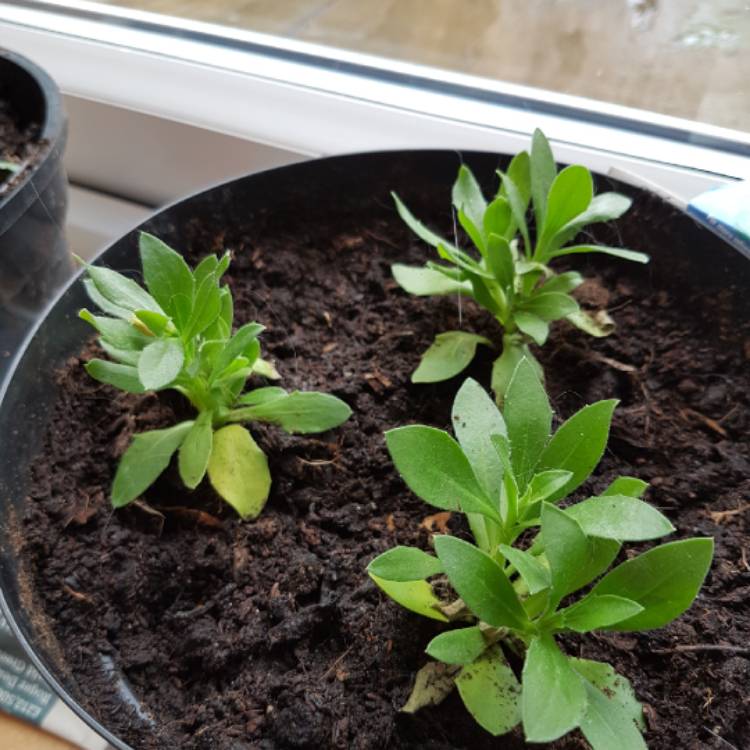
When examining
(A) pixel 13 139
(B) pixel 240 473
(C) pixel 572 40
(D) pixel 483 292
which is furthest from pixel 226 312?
(C) pixel 572 40

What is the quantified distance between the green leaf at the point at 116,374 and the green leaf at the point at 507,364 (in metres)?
0.35

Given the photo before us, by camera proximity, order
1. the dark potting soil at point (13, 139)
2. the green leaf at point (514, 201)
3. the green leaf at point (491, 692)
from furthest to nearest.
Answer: the dark potting soil at point (13, 139), the green leaf at point (514, 201), the green leaf at point (491, 692)

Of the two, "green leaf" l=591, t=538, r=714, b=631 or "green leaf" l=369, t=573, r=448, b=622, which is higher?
"green leaf" l=591, t=538, r=714, b=631

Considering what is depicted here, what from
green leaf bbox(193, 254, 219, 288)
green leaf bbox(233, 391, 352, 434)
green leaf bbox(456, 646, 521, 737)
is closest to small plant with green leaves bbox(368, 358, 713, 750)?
green leaf bbox(456, 646, 521, 737)

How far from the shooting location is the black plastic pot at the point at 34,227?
82 cm

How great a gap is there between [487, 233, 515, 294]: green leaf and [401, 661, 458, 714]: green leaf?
383mm

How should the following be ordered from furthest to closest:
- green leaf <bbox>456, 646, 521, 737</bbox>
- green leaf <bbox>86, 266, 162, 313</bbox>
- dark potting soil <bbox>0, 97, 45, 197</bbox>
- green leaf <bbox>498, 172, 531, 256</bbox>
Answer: dark potting soil <bbox>0, 97, 45, 197</bbox>, green leaf <bbox>498, 172, 531, 256</bbox>, green leaf <bbox>86, 266, 162, 313</bbox>, green leaf <bbox>456, 646, 521, 737</bbox>

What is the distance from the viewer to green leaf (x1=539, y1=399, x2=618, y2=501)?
0.58 meters

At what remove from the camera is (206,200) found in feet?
2.92

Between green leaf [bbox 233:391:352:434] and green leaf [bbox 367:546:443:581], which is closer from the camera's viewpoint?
green leaf [bbox 367:546:443:581]

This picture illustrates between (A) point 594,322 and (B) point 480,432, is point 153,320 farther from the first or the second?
(A) point 594,322

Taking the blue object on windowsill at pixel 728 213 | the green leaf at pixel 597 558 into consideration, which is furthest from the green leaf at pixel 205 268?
the blue object on windowsill at pixel 728 213

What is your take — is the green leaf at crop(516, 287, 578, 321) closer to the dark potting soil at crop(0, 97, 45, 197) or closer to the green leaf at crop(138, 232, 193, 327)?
the green leaf at crop(138, 232, 193, 327)

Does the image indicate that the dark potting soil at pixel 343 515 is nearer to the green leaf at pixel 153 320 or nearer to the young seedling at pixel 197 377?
the young seedling at pixel 197 377
